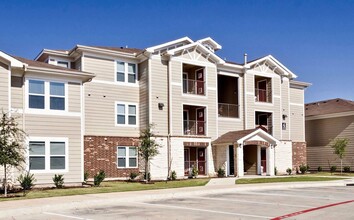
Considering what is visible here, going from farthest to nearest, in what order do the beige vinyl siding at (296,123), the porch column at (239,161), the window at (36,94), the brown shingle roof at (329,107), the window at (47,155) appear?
the brown shingle roof at (329,107) < the beige vinyl siding at (296,123) < the porch column at (239,161) < the window at (36,94) < the window at (47,155)

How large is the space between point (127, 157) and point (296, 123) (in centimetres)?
1683

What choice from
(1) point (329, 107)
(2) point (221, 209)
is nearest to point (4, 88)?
(2) point (221, 209)

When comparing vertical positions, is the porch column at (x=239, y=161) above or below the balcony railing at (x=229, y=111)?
below

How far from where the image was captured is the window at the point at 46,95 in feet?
75.1

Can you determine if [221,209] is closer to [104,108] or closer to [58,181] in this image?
[58,181]

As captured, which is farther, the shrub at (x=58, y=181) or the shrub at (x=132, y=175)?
the shrub at (x=132, y=175)

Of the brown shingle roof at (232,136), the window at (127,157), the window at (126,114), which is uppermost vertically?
the window at (126,114)

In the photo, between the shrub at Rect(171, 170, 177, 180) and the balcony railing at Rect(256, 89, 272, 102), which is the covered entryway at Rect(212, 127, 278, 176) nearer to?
the balcony railing at Rect(256, 89, 272, 102)

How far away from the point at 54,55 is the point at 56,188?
37.4ft

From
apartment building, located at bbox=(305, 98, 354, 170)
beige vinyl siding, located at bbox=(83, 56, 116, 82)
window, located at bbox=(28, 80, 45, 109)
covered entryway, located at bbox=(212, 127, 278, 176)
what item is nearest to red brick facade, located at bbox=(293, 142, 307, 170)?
apartment building, located at bbox=(305, 98, 354, 170)

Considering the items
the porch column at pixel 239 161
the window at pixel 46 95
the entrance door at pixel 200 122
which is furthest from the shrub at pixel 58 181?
the porch column at pixel 239 161

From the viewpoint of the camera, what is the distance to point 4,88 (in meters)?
21.7

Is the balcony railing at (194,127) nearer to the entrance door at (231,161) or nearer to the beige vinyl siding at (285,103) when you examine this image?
the entrance door at (231,161)

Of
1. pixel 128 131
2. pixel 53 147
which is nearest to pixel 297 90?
pixel 128 131
